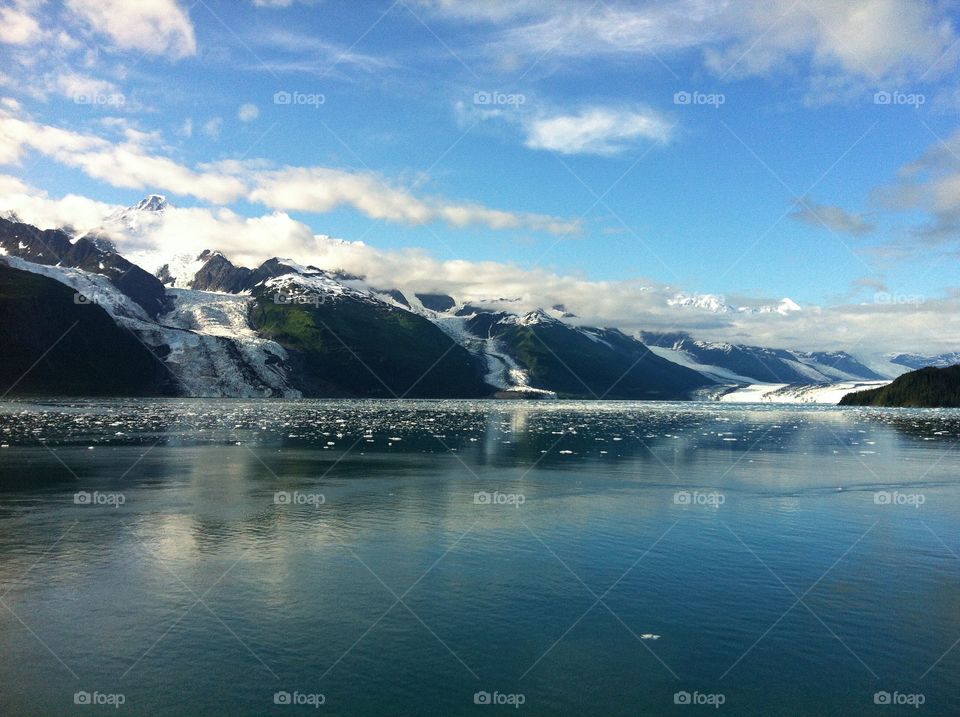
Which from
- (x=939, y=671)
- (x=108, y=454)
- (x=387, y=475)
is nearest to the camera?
(x=939, y=671)

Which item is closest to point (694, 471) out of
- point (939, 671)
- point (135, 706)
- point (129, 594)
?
point (939, 671)

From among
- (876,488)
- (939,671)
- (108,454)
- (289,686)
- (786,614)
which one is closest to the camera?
(289,686)

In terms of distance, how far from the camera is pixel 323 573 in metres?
25.5

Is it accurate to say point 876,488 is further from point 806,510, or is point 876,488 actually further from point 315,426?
point 315,426

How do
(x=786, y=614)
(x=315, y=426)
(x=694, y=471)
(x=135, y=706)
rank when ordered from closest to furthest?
(x=135, y=706) → (x=786, y=614) → (x=694, y=471) → (x=315, y=426)

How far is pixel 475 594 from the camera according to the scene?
23266 mm

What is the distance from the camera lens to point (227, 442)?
8056 cm

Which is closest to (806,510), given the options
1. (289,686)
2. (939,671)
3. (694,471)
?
(694,471)

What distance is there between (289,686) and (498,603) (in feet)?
26.3

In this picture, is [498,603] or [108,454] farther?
[108,454]

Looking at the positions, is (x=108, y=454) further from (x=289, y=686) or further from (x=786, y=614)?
(x=786, y=614)

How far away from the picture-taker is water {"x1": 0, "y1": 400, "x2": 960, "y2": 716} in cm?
1641

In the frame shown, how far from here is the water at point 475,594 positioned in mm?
16406

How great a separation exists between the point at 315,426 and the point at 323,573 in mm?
90944
